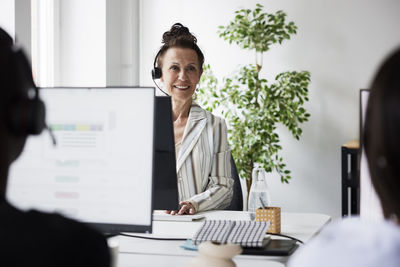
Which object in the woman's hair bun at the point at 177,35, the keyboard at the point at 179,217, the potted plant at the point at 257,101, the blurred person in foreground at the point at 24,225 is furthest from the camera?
the potted plant at the point at 257,101

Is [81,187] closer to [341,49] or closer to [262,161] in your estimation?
[262,161]

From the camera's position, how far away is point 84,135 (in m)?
1.43

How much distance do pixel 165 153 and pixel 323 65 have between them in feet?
8.00

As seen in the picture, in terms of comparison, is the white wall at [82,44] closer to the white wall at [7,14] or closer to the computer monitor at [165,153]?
the white wall at [7,14]

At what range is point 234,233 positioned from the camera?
1.57 m

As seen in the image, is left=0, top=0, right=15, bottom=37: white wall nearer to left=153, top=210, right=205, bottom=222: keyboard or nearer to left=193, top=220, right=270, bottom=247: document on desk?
left=153, top=210, right=205, bottom=222: keyboard

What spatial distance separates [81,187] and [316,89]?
2.87 meters

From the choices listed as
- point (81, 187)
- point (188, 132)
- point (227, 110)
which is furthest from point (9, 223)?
point (227, 110)

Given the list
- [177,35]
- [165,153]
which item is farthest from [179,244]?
[177,35]

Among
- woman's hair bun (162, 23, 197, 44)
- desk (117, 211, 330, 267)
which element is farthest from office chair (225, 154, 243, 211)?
woman's hair bun (162, 23, 197, 44)

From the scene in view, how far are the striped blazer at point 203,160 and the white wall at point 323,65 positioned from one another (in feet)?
5.32

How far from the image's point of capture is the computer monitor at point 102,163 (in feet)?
4.66

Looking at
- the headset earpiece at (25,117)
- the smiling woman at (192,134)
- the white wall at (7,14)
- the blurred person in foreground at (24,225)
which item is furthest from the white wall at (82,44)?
the blurred person in foreground at (24,225)

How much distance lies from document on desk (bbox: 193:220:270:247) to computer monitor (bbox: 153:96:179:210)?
27 cm
